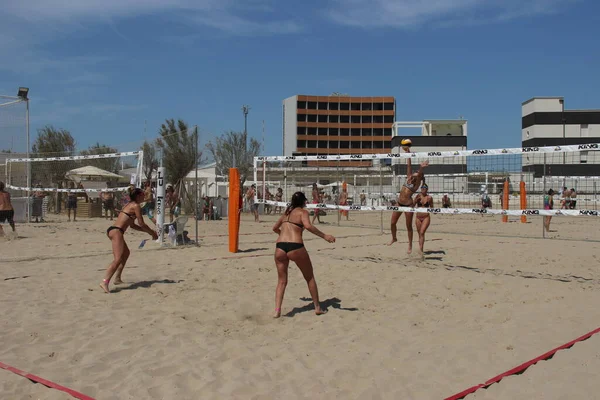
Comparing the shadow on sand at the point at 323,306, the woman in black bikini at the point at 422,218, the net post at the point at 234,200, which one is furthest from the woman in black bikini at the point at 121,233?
the woman in black bikini at the point at 422,218

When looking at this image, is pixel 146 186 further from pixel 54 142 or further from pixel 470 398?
pixel 54 142

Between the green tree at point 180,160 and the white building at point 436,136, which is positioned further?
the white building at point 436,136

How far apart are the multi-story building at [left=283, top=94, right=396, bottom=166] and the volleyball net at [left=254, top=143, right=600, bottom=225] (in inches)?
1634

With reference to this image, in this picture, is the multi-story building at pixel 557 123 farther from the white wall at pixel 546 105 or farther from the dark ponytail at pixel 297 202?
the dark ponytail at pixel 297 202

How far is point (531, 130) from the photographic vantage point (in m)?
55.5

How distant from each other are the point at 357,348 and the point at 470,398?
1291 mm

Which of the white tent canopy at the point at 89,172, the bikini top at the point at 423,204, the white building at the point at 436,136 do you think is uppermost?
the white building at the point at 436,136

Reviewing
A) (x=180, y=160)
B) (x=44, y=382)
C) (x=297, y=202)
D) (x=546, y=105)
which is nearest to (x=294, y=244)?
(x=297, y=202)

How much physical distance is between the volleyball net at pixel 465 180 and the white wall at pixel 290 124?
137 feet

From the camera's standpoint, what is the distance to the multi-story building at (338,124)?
252ft

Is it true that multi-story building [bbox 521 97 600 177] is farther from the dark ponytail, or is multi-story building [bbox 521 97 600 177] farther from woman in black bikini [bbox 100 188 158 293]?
the dark ponytail

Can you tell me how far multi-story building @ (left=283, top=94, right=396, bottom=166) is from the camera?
76750 millimetres

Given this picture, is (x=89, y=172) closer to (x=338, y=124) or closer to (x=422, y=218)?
(x=422, y=218)

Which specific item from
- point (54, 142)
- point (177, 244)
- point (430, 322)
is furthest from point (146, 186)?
point (54, 142)
